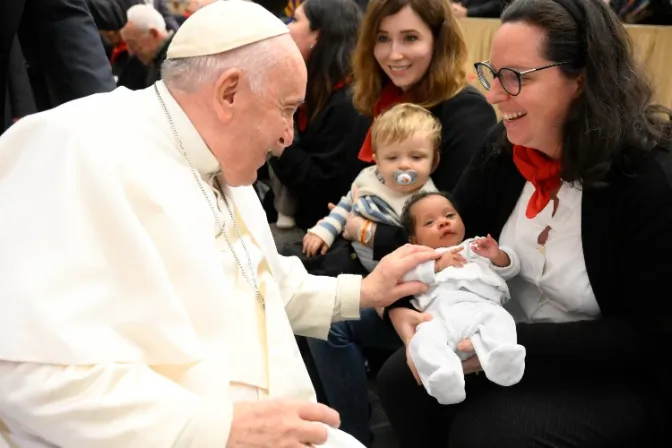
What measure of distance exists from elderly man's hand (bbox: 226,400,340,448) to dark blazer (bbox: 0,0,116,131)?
72.1 inches

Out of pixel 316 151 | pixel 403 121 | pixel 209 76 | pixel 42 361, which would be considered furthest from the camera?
pixel 316 151

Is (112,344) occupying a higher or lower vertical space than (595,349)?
higher

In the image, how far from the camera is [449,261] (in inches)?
81.4

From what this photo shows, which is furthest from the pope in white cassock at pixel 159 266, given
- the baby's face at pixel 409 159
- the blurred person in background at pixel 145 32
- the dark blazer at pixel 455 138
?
the blurred person in background at pixel 145 32

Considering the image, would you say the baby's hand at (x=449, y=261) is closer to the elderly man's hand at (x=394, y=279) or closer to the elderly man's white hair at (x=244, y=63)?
the elderly man's hand at (x=394, y=279)

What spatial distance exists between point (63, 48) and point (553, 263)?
1998mm

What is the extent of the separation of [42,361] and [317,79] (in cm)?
220

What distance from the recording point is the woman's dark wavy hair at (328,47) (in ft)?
10.7

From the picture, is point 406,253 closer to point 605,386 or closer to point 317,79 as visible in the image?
point 605,386

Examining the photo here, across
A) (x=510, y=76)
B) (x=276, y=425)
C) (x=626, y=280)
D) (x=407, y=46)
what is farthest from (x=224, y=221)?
(x=407, y=46)

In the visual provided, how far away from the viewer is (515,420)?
1.83 m

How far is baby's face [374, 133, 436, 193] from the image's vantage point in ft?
8.43

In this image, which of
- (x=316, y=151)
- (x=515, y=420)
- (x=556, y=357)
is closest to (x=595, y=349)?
(x=556, y=357)

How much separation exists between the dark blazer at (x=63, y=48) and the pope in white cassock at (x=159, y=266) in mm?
1168
